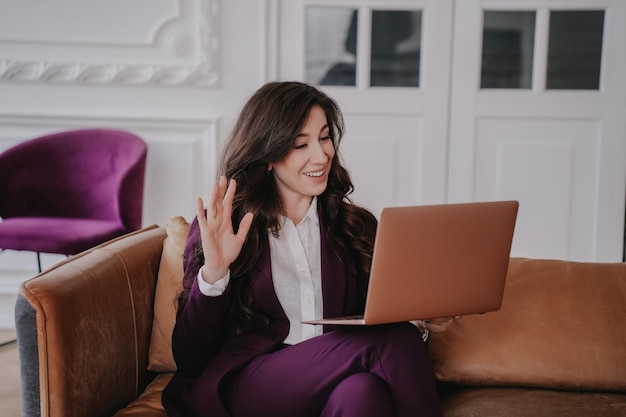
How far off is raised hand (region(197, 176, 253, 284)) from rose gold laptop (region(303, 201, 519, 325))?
10.8 inches

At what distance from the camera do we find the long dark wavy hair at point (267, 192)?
1.58 m

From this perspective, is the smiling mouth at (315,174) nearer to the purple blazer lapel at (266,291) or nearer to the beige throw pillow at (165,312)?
the purple blazer lapel at (266,291)

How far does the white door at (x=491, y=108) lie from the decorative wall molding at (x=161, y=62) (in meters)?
0.34

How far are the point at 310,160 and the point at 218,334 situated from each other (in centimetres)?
46

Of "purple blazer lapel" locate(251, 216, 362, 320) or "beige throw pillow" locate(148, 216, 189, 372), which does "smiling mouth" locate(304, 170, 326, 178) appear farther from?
"beige throw pillow" locate(148, 216, 189, 372)

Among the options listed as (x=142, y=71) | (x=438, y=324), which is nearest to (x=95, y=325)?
(x=438, y=324)

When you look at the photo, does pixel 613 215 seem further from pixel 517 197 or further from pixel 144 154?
pixel 144 154

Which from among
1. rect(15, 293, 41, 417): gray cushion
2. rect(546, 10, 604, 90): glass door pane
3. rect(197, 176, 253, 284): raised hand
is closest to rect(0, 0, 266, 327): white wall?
rect(546, 10, 604, 90): glass door pane

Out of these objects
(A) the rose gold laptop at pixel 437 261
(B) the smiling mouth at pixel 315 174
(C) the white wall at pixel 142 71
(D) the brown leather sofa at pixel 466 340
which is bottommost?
(D) the brown leather sofa at pixel 466 340

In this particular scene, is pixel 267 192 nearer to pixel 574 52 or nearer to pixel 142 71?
pixel 142 71

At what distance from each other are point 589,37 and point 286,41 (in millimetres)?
1474

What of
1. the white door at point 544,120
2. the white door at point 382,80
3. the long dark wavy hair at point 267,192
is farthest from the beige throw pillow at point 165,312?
the white door at point 544,120

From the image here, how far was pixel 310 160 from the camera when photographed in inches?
64.1

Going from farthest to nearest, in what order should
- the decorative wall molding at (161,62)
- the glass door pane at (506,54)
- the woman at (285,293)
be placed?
1. the glass door pane at (506,54)
2. the decorative wall molding at (161,62)
3. the woman at (285,293)
